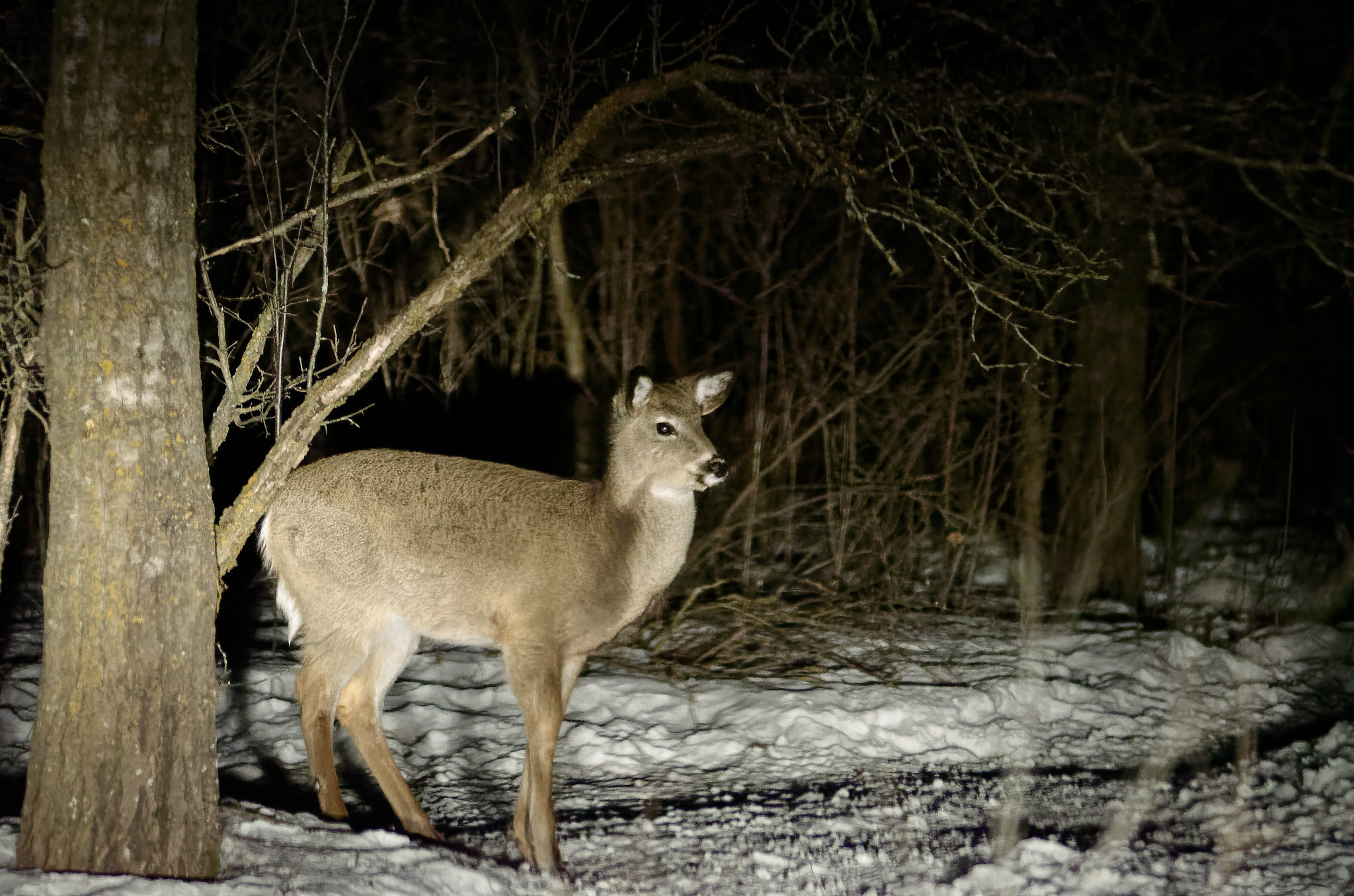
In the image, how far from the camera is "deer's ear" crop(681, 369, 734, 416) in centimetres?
616

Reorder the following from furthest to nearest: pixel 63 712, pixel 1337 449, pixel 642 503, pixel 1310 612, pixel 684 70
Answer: pixel 1337 449
pixel 1310 612
pixel 642 503
pixel 684 70
pixel 63 712

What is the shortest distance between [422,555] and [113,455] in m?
1.88

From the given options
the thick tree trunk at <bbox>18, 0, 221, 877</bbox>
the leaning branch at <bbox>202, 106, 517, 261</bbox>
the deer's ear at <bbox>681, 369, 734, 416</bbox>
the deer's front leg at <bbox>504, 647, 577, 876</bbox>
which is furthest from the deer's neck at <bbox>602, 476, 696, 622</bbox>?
the thick tree trunk at <bbox>18, 0, 221, 877</bbox>

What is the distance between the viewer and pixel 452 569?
5.38 m

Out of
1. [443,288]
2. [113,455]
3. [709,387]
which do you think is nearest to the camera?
[113,455]

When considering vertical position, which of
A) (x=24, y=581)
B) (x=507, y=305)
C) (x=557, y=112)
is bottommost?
(x=24, y=581)

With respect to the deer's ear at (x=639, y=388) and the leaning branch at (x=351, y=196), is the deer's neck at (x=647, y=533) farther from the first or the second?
the leaning branch at (x=351, y=196)

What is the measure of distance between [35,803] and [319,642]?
173cm

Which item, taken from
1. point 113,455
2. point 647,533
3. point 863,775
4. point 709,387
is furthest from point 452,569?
point 863,775

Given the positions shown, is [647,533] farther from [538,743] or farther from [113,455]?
[113,455]

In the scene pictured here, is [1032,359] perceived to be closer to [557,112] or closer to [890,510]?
[890,510]

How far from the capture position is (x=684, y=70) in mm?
5211

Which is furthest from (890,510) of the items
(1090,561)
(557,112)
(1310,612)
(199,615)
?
(199,615)

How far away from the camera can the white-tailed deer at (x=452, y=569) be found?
5.27m
